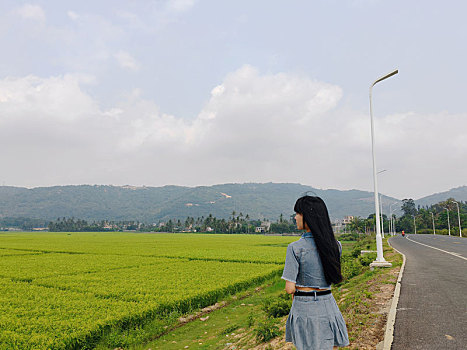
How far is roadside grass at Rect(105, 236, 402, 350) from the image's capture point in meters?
6.84

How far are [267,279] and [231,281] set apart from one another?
411 centimetres

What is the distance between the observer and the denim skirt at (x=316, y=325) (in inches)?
129

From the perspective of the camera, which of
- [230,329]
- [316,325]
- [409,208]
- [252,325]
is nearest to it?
[316,325]

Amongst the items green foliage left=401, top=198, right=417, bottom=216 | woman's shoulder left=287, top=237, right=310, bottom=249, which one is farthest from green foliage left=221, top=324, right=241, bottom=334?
green foliage left=401, top=198, right=417, bottom=216

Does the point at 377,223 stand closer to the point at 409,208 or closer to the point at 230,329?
the point at 230,329

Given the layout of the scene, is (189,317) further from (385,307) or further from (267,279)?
(267,279)

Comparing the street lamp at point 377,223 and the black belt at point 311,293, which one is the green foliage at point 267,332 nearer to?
the black belt at point 311,293

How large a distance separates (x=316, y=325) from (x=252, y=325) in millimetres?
7123

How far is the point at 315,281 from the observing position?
3.29 meters

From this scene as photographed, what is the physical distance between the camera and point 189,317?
463 inches

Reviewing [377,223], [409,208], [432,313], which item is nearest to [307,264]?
[432,313]

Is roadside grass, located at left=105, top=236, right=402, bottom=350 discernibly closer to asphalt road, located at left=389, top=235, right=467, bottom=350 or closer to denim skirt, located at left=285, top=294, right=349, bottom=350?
asphalt road, located at left=389, top=235, right=467, bottom=350

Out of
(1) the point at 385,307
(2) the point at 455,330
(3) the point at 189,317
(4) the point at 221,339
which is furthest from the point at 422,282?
(3) the point at 189,317

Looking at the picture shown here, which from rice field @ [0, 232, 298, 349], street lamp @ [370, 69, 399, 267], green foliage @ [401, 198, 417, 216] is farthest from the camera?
green foliage @ [401, 198, 417, 216]
